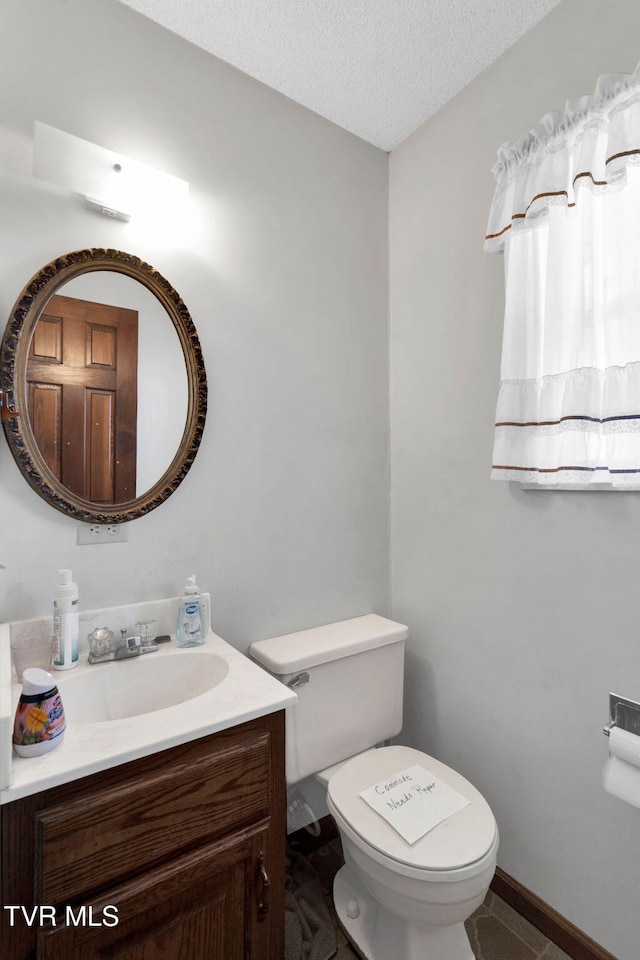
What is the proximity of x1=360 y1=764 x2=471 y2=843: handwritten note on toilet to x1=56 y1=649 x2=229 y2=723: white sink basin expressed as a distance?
543 mm

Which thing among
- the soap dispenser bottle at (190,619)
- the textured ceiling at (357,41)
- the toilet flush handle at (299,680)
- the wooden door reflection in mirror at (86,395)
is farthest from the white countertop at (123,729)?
the textured ceiling at (357,41)

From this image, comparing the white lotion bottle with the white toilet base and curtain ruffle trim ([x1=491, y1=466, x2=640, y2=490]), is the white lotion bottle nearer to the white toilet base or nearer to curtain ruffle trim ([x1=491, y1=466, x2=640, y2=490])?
the white toilet base

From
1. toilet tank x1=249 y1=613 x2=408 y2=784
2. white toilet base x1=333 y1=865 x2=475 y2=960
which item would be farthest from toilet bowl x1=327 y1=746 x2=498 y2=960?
toilet tank x1=249 y1=613 x2=408 y2=784

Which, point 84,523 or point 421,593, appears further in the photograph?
point 421,593

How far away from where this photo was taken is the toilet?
1118 mm

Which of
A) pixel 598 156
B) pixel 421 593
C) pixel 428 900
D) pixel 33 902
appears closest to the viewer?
pixel 33 902

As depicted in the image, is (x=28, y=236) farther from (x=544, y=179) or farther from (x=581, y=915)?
(x=581, y=915)

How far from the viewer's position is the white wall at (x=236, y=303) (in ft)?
4.05

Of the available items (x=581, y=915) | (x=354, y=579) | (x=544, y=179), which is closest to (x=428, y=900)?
(x=581, y=915)

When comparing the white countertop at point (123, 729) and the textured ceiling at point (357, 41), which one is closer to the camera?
the white countertop at point (123, 729)

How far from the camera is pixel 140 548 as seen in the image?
1379mm

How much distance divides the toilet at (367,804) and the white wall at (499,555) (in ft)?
0.74

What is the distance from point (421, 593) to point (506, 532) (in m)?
0.45

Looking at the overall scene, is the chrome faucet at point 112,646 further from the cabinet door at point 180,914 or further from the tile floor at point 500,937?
the tile floor at point 500,937
